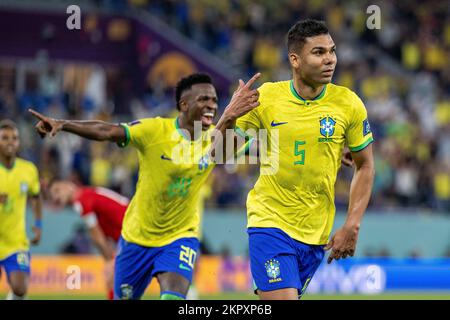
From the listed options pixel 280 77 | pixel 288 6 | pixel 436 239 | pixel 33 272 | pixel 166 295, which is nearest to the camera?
pixel 166 295

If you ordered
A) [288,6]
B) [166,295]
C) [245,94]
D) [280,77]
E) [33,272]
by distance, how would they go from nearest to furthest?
1. [245,94]
2. [166,295]
3. [33,272]
4. [280,77]
5. [288,6]

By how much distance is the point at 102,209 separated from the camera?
14680 millimetres

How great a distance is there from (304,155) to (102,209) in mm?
6516

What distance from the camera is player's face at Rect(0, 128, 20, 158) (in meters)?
13.8

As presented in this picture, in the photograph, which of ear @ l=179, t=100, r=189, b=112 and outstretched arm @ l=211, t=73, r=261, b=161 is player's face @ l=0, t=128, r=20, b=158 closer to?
ear @ l=179, t=100, r=189, b=112

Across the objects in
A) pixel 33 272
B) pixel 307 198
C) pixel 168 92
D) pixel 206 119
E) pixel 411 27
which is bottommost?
pixel 33 272

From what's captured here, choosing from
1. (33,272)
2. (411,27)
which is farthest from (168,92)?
(411,27)

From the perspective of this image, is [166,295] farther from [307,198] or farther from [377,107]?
[377,107]

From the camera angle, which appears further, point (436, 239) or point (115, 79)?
point (115, 79)

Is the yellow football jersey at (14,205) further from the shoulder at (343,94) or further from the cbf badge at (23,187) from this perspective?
the shoulder at (343,94)

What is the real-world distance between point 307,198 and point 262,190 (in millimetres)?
417

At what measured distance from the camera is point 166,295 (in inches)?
402

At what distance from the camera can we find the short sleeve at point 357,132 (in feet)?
28.6

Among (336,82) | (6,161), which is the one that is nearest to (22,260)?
(6,161)
